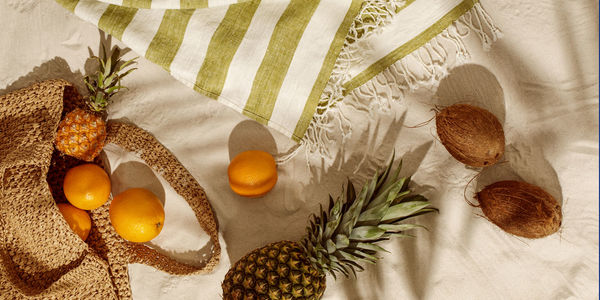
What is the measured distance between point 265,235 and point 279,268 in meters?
0.16

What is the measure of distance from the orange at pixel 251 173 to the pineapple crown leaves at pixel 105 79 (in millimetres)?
298

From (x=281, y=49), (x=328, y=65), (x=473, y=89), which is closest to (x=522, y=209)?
(x=473, y=89)

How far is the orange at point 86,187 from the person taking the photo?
82cm

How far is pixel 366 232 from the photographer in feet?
2.18

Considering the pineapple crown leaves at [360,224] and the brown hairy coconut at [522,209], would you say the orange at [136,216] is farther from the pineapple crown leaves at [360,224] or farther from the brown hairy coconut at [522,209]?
the brown hairy coconut at [522,209]

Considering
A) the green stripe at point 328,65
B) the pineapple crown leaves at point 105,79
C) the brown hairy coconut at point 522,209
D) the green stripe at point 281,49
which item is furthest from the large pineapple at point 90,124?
the brown hairy coconut at point 522,209

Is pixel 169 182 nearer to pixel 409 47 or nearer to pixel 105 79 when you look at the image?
pixel 105 79

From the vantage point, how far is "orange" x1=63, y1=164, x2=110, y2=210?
32.1 inches

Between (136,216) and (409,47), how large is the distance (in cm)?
70

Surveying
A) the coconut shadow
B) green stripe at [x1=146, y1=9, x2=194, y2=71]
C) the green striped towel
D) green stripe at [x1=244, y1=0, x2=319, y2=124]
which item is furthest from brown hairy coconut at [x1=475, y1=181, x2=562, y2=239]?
green stripe at [x1=146, y1=9, x2=194, y2=71]

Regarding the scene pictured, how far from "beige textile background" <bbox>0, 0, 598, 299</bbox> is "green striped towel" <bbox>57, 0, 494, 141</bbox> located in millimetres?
77

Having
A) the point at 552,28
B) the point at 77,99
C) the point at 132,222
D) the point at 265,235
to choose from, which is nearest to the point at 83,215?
the point at 132,222

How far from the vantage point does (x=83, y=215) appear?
2.79 feet

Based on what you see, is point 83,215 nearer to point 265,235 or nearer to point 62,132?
point 62,132
